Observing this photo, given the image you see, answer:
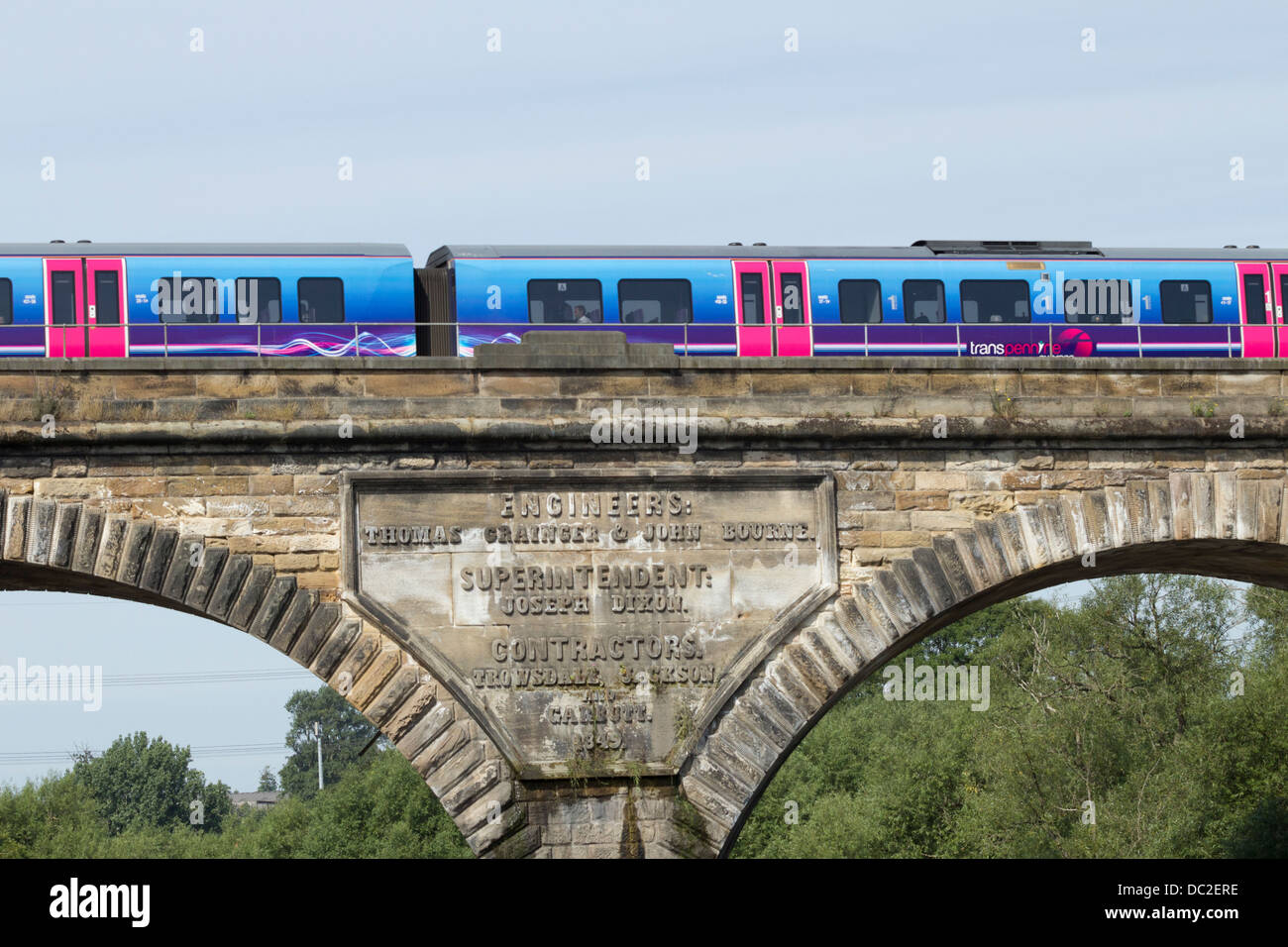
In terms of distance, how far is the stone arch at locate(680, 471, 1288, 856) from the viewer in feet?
53.8

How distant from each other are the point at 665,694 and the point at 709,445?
96.5 inches

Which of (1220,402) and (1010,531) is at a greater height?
(1220,402)

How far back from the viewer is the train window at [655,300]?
2525 centimetres

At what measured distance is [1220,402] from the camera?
17359mm

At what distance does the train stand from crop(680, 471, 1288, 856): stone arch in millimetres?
6114

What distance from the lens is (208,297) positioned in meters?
24.5

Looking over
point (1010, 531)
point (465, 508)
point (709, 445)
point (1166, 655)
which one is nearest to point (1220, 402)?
point (1010, 531)

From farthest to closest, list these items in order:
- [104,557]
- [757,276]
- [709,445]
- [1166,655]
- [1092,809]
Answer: [1166,655], [1092,809], [757,276], [709,445], [104,557]

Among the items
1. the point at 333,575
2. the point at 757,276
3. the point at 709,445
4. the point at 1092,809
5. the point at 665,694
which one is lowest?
the point at 1092,809


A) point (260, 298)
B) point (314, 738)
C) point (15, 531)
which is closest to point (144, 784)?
point (314, 738)

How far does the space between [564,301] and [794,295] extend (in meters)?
3.42

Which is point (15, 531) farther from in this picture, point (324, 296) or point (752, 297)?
point (752, 297)
